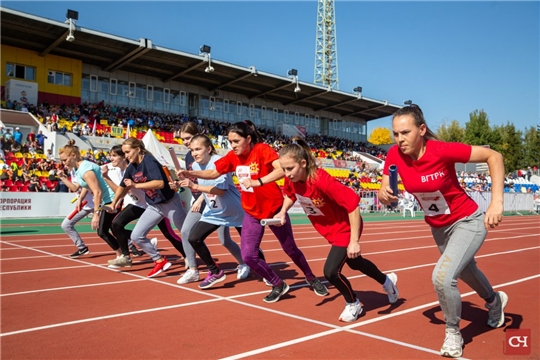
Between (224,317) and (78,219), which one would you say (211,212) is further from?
(78,219)

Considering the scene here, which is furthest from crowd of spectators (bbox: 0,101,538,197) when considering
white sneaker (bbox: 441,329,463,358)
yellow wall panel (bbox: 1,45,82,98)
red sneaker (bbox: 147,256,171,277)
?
white sneaker (bbox: 441,329,463,358)

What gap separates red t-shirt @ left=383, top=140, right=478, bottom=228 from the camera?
13.6ft

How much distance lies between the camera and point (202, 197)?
23.9 ft

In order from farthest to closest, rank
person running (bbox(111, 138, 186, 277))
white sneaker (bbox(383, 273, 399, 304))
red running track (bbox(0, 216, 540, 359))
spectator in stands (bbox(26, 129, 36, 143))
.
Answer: spectator in stands (bbox(26, 129, 36, 143)), person running (bbox(111, 138, 186, 277)), white sneaker (bbox(383, 273, 399, 304)), red running track (bbox(0, 216, 540, 359))

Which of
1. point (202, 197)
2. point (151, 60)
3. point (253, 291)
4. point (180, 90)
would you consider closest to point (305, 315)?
point (253, 291)

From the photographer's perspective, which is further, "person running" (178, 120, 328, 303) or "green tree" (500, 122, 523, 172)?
"green tree" (500, 122, 523, 172)

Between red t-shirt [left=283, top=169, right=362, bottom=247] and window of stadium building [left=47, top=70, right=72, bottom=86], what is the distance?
34442 mm

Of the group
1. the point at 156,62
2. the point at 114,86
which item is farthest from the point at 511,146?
the point at 114,86

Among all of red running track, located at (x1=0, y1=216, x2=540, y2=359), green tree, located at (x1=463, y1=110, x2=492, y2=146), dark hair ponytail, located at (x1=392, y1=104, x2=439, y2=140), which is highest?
green tree, located at (x1=463, y1=110, x2=492, y2=146)

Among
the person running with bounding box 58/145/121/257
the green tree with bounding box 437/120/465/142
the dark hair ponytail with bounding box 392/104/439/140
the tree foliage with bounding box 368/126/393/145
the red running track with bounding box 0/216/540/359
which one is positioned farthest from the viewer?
the tree foliage with bounding box 368/126/393/145

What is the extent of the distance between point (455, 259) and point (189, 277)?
4053 mm

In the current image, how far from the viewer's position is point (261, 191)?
6.11 meters

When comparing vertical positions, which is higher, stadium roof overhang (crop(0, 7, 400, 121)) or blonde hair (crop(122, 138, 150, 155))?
stadium roof overhang (crop(0, 7, 400, 121))

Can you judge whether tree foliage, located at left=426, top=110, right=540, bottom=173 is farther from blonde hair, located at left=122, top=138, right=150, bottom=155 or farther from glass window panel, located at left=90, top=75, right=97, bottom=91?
blonde hair, located at left=122, top=138, right=150, bottom=155
